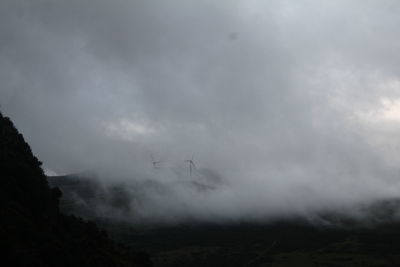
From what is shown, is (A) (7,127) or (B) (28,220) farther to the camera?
(A) (7,127)

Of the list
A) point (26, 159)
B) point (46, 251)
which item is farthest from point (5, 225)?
point (26, 159)

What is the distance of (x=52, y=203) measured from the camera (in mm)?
165500

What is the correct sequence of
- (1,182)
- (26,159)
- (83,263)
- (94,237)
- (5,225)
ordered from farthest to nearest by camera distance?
(26,159) < (94,237) < (1,182) < (83,263) < (5,225)

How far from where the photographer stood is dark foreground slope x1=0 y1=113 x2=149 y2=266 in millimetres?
111500

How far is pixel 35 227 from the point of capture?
130 meters

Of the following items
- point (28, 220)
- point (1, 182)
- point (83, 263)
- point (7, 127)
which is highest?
point (7, 127)

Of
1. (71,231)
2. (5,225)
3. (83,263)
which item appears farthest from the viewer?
(71,231)

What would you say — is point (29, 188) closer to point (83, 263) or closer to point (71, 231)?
point (71, 231)

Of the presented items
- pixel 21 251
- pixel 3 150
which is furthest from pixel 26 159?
pixel 21 251

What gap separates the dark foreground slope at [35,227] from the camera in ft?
366

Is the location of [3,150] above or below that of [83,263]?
above

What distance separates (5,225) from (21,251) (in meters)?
12.5

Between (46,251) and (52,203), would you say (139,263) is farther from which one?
(46,251)

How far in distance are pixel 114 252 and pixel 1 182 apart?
130ft
